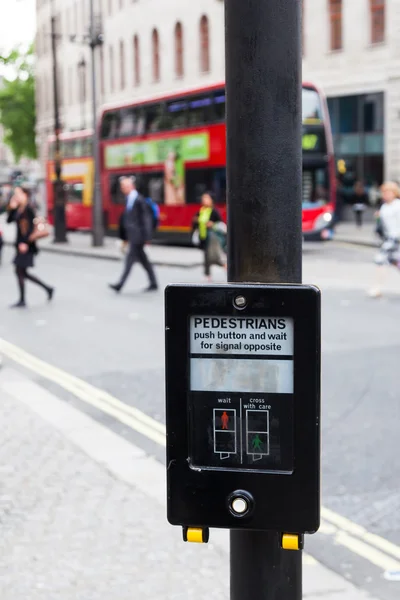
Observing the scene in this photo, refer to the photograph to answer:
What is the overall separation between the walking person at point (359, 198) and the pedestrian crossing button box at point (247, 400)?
30867 millimetres

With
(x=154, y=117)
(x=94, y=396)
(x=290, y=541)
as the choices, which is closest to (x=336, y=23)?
(x=154, y=117)

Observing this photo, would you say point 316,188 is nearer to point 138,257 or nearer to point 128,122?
point 128,122

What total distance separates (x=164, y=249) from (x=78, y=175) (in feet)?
31.1

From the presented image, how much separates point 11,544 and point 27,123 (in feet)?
248

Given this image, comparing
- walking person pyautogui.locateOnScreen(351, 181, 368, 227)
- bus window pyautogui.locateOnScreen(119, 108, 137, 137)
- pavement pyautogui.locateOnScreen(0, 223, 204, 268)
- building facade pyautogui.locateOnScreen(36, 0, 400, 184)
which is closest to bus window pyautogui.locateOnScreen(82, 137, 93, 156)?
building facade pyautogui.locateOnScreen(36, 0, 400, 184)

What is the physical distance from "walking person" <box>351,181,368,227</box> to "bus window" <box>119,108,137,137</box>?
28.0 ft

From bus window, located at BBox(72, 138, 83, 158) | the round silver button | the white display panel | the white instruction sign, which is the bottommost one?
the round silver button

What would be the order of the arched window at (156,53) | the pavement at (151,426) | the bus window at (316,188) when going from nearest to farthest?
the pavement at (151,426), the bus window at (316,188), the arched window at (156,53)

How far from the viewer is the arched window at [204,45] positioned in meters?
43.4

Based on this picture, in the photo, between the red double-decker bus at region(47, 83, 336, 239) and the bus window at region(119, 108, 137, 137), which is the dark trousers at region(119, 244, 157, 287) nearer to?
the red double-decker bus at region(47, 83, 336, 239)

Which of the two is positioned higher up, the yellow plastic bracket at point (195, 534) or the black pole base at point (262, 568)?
the yellow plastic bracket at point (195, 534)

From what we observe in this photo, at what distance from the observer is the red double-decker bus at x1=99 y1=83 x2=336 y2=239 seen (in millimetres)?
23719

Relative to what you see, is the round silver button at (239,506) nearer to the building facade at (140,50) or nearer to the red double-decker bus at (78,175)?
the red double-decker bus at (78,175)

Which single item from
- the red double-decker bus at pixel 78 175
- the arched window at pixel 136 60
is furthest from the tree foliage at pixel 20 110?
the red double-decker bus at pixel 78 175
